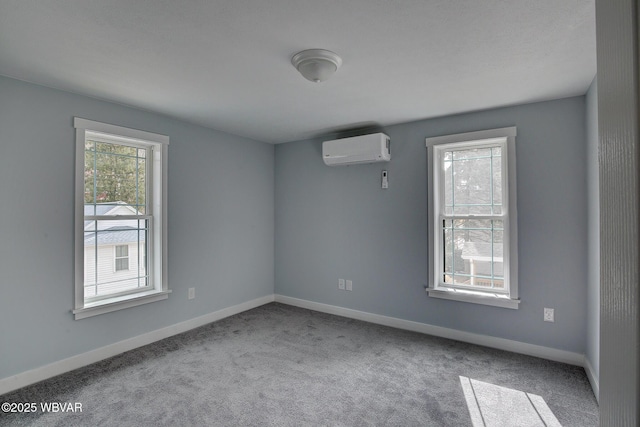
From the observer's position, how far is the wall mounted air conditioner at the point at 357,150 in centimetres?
372

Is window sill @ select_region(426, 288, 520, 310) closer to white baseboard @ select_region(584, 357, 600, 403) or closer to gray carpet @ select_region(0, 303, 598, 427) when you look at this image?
gray carpet @ select_region(0, 303, 598, 427)

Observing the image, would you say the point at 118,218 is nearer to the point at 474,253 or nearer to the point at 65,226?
the point at 65,226

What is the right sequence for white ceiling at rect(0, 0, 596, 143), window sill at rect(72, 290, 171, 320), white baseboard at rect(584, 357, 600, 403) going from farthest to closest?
1. window sill at rect(72, 290, 171, 320)
2. white baseboard at rect(584, 357, 600, 403)
3. white ceiling at rect(0, 0, 596, 143)

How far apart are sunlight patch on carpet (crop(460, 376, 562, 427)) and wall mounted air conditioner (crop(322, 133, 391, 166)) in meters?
2.38

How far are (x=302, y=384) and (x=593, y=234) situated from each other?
8.50ft

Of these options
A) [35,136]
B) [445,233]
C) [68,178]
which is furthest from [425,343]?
[35,136]

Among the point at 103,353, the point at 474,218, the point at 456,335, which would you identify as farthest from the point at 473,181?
the point at 103,353

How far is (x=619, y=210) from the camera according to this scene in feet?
1.40

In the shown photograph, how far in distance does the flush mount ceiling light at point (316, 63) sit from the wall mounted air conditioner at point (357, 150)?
1519 millimetres

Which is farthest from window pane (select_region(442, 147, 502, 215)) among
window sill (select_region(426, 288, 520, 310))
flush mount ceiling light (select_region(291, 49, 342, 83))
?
flush mount ceiling light (select_region(291, 49, 342, 83))

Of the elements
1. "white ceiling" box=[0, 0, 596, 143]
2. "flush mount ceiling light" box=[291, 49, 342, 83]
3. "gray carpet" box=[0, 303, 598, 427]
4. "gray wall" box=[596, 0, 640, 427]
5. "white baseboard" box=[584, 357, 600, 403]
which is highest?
"white ceiling" box=[0, 0, 596, 143]

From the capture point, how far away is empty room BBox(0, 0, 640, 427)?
201 centimetres

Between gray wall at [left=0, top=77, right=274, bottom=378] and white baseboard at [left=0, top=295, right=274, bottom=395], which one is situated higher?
gray wall at [left=0, top=77, right=274, bottom=378]

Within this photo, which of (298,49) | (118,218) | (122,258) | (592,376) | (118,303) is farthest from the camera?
(122,258)
